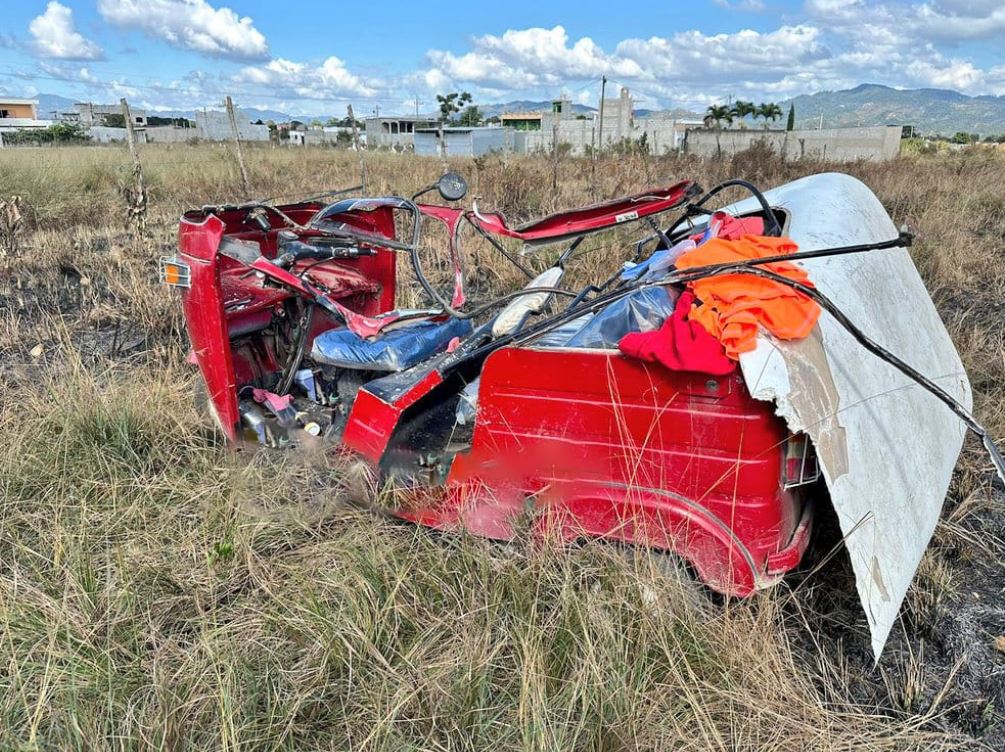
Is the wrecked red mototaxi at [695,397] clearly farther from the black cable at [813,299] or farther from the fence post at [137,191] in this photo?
the fence post at [137,191]

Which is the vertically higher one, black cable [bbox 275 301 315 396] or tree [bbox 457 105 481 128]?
tree [bbox 457 105 481 128]

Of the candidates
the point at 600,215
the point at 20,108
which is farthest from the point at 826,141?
the point at 20,108

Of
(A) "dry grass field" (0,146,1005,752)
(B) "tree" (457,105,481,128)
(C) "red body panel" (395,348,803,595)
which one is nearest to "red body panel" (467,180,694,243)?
(C) "red body panel" (395,348,803,595)

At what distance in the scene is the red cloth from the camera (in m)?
1.93

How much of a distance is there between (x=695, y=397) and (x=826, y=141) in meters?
23.3

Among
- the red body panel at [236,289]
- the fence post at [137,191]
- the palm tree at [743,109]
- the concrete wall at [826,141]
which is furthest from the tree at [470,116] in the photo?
the red body panel at [236,289]

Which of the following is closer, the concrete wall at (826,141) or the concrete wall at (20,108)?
the concrete wall at (826,141)

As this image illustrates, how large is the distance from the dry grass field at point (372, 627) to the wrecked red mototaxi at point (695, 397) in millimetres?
189

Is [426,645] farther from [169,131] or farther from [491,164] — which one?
[169,131]

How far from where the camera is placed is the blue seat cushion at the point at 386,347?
325 centimetres

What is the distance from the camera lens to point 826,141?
21953mm

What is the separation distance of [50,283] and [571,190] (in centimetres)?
668

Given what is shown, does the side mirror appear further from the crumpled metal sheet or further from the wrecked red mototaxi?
the crumpled metal sheet

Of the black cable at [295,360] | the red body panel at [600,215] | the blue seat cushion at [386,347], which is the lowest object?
the black cable at [295,360]
